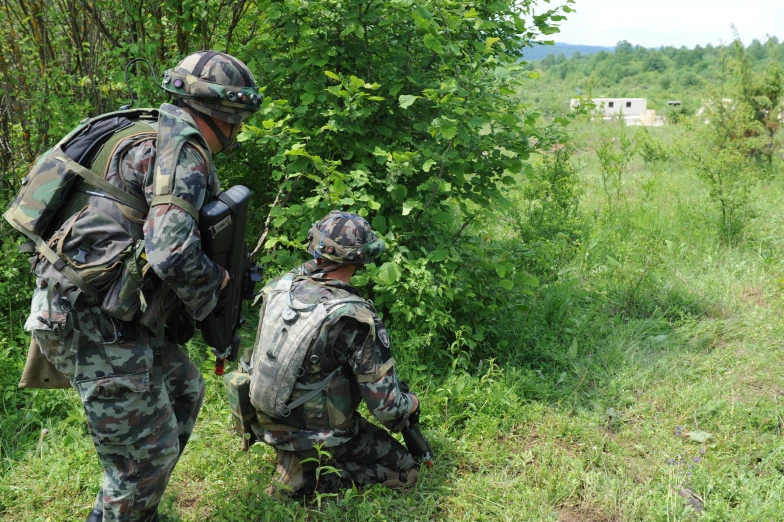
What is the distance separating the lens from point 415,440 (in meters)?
3.19

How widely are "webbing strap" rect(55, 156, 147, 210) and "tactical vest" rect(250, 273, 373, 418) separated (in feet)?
2.99

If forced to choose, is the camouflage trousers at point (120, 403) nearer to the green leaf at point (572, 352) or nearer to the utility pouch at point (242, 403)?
the utility pouch at point (242, 403)

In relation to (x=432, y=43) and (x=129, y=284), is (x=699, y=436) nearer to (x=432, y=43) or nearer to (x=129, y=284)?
(x=432, y=43)

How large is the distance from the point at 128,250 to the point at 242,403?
3.65 ft

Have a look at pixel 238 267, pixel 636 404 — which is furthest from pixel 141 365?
pixel 636 404

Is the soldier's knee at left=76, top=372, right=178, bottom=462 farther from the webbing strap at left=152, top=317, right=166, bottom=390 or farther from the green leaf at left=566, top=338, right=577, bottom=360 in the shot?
the green leaf at left=566, top=338, right=577, bottom=360

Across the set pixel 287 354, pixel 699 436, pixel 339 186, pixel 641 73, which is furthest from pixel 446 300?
pixel 641 73

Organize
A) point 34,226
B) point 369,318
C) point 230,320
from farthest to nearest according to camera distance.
Answer: 1. point 369,318
2. point 230,320
3. point 34,226

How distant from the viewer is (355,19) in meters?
3.69

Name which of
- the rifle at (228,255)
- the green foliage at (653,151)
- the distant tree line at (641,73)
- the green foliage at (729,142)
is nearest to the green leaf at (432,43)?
the rifle at (228,255)

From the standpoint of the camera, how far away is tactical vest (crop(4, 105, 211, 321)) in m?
2.15

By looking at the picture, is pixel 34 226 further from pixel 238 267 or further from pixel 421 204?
pixel 421 204

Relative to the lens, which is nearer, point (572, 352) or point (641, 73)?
point (572, 352)

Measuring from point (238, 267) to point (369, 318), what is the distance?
2.13 feet
